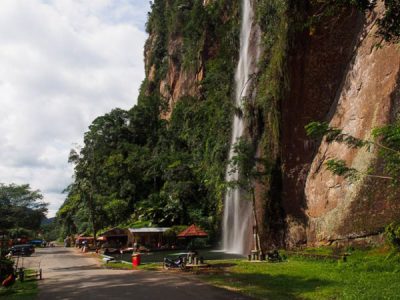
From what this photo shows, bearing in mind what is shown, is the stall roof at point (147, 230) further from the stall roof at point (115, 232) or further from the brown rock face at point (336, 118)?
the brown rock face at point (336, 118)

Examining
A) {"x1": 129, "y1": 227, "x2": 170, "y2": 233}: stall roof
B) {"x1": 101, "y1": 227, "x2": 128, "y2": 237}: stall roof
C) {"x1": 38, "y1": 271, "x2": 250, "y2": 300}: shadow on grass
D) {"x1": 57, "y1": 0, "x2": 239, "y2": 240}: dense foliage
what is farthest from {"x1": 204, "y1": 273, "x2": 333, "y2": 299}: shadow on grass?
{"x1": 101, "y1": 227, "x2": 128, "y2": 237}: stall roof

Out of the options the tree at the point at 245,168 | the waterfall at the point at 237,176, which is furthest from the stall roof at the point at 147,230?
the tree at the point at 245,168

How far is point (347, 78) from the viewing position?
26.6 m

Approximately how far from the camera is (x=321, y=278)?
14961mm

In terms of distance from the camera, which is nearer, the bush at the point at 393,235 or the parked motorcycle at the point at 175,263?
the bush at the point at 393,235

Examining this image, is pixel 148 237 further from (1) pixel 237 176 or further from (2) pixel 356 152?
(2) pixel 356 152

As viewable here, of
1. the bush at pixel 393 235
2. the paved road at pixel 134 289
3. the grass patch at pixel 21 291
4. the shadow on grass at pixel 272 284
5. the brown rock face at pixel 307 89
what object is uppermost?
the brown rock face at pixel 307 89

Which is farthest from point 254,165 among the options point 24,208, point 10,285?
point 24,208

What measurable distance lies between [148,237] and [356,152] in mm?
28050

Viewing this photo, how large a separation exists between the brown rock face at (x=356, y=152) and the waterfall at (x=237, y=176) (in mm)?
6236

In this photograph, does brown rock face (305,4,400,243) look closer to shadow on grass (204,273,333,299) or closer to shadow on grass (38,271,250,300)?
shadow on grass (204,273,333,299)

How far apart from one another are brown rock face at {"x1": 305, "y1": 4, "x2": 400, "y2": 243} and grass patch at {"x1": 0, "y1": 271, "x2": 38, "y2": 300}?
13624 mm

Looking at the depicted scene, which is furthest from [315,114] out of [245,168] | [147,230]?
[147,230]

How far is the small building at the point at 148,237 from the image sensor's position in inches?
1770
